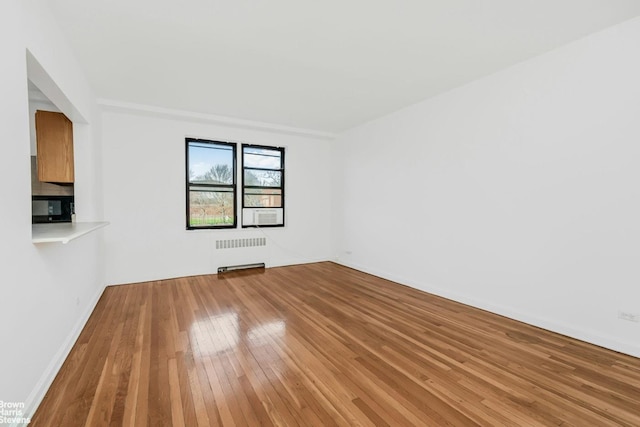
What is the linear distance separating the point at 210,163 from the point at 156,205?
1.26 meters

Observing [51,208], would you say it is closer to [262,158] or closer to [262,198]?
[262,198]

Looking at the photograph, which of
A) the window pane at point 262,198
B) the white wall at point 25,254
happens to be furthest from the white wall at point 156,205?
the white wall at point 25,254

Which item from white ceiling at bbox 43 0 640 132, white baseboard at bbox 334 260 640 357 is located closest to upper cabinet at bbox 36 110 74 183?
white ceiling at bbox 43 0 640 132

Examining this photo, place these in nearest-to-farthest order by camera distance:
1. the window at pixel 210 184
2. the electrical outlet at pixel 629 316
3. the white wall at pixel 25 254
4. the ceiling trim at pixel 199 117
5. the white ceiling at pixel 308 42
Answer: the white wall at pixel 25 254
the white ceiling at pixel 308 42
the electrical outlet at pixel 629 316
the ceiling trim at pixel 199 117
the window at pixel 210 184

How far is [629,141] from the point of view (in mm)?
2549

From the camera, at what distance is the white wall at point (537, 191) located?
102 inches

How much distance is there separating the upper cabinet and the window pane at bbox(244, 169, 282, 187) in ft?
9.75

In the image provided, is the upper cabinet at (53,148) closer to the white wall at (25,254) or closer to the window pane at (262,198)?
the white wall at (25,254)

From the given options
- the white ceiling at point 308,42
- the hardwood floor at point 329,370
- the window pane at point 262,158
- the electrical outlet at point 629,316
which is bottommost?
the hardwood floor at point 329,370

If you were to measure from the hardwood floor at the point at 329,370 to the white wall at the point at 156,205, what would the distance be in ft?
4.27

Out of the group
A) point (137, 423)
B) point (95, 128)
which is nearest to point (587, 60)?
point (137, 423)

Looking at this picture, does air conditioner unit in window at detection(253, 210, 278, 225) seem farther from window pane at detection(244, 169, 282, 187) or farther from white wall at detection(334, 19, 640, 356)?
white wall at detection(334, 19, 640, 356)

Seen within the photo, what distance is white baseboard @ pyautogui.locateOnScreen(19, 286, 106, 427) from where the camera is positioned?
1769 millimetres

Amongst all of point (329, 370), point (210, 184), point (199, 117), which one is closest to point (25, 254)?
point (329, 370)
